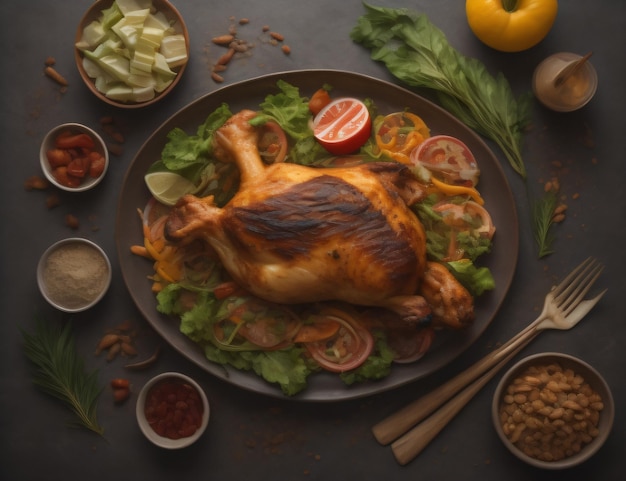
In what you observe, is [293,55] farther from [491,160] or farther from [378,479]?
[378,479]

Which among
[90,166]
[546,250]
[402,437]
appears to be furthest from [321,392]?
[90,166]

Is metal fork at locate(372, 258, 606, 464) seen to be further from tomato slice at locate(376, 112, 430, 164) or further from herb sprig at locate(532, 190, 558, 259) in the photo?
tomato slice at locate(376, 112, 430, 164)

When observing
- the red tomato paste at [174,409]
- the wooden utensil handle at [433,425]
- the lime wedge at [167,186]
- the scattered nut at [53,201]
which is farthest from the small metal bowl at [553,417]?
the scattered nut at [53,201]

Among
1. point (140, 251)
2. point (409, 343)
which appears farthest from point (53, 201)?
point (409, 343)

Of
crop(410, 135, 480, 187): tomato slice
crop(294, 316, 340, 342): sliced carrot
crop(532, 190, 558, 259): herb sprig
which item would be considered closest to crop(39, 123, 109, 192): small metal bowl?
crop(294, 316, 340, 342): sliced carrot

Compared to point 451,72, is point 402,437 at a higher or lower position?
lower

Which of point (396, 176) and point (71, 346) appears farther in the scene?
point (71, 346)

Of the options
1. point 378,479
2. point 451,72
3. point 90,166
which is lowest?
point 378,479
